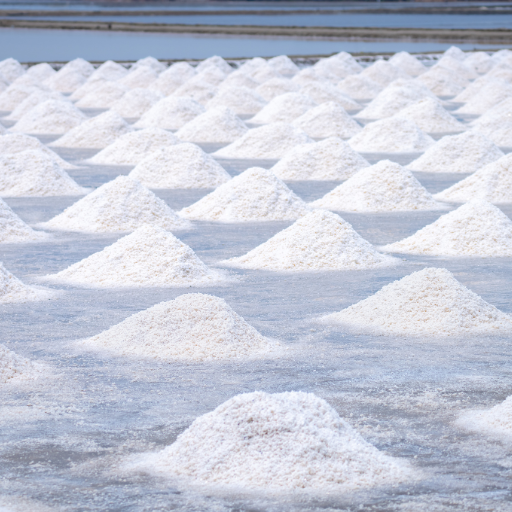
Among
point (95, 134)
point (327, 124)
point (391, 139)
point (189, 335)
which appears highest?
point (327, 124)

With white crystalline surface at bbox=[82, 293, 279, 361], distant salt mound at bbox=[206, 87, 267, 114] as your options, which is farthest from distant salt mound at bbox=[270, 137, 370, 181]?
distant salt mound at bbox=[206, 87, 267, 114]

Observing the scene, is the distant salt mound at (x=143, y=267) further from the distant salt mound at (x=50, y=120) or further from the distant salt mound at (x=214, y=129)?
the distant salt mound at (x=50, y=120)

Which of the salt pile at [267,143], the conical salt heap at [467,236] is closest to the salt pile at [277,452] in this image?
the conical salt heap at [467,236]

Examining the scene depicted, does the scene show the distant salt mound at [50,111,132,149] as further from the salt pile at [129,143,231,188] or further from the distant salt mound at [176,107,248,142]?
the salt pile at [129,143,231,188]

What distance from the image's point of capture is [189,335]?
14.9 feet

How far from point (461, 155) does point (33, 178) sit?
14.5ft

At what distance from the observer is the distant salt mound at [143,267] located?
5.97 metres

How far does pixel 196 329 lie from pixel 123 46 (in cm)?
2261

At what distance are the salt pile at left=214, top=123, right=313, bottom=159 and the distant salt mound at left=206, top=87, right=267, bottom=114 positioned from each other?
476 cm

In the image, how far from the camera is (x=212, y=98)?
17906 millimetres

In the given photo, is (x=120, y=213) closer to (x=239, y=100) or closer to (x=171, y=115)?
(x=171, y=115)

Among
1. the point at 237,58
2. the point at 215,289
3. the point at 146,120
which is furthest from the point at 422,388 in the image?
the point at 237,58

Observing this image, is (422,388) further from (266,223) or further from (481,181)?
(481,181)

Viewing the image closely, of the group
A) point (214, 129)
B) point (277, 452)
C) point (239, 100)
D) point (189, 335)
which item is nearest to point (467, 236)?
point (189, 335)
